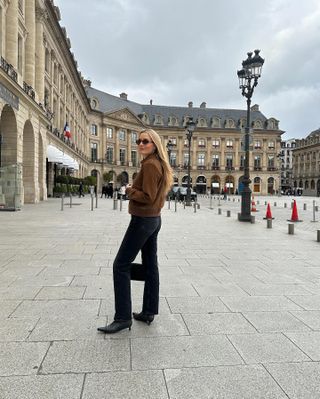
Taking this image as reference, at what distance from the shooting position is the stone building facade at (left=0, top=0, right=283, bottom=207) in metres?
21.5

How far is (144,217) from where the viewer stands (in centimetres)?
346

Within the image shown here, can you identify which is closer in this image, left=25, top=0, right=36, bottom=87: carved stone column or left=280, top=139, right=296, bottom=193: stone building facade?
left=25, top=0, right=36, bottom=87: carved stone column

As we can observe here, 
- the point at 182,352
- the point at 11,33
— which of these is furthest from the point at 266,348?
the point at 11,33

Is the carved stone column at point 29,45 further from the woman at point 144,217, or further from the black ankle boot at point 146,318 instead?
the black ankle boot at point 146,318

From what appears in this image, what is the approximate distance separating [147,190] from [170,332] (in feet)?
4.91

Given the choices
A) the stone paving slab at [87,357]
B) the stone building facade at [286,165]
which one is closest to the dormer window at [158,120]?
the stone building facade at [286,165]

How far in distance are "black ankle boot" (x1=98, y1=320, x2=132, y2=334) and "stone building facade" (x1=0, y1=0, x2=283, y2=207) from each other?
16044 mm

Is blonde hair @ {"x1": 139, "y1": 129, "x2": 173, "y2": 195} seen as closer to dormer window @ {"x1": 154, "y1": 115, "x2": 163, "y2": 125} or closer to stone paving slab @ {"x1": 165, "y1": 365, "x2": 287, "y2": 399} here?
stone paving slab @ {"x1": 165, "y1": 365, "x2": 287, "y2": 399}

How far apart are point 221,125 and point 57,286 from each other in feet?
320

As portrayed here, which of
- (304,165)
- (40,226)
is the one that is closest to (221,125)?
(304,165)

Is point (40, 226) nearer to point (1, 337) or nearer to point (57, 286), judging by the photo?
point (57, 286)

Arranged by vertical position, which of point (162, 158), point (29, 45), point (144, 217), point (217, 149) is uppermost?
point (217, 149)

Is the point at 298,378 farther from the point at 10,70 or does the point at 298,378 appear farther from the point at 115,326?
the point at 10,70

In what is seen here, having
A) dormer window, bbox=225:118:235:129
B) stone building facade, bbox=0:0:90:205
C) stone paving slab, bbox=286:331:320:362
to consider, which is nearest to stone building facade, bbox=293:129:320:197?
dormer window, bbox=225:118:235:129
